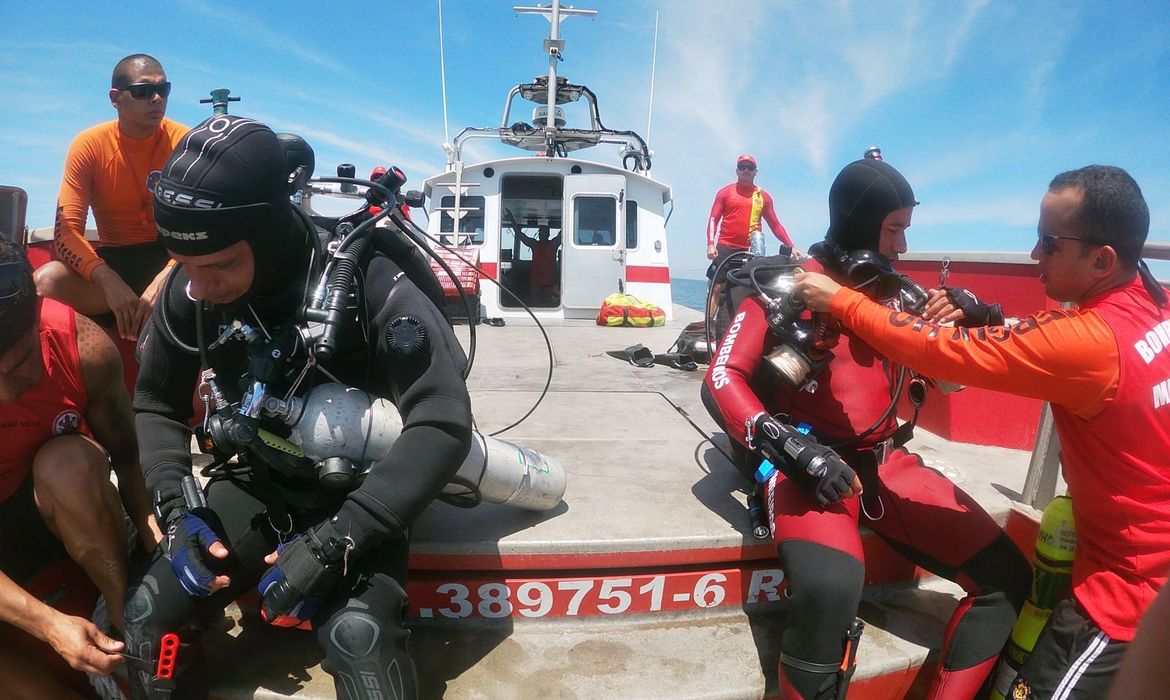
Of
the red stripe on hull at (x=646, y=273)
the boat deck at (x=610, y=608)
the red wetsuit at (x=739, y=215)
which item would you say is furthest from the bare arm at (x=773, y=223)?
the boat deck at (x=610, y=608)

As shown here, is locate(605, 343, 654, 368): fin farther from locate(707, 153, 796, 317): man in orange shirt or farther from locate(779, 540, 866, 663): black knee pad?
locate(779, 540, 866, 663): black knee pad

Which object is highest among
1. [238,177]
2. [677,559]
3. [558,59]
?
[558,59]

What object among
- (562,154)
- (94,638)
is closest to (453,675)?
(94,638)

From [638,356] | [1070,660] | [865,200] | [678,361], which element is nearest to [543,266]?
[638,356]

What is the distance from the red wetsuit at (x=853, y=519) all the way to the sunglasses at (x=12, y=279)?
1974 millimetres

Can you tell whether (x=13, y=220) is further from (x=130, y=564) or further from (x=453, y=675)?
(x=453, y=675)

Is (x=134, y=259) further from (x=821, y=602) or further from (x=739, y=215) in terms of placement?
(x=739, y=215)

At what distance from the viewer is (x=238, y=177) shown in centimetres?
147

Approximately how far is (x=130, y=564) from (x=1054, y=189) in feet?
9.34

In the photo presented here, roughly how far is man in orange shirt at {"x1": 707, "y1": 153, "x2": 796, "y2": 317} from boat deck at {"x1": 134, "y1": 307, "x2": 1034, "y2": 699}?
4512mm

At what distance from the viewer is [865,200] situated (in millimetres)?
2031

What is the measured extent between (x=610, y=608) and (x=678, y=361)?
3509mm

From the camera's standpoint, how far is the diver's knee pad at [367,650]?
1.46 m

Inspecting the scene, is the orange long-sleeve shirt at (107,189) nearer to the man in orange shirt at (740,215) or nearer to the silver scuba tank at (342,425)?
the silver scuba tank at (342,425)
